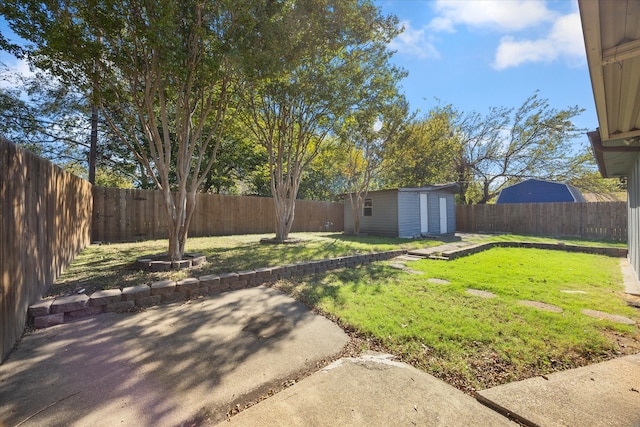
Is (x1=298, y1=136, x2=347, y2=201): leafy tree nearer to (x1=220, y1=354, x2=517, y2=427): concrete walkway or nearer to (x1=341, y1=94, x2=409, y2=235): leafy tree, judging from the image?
(x1=341, y1=94, x2=409, y2=235): leafy tree

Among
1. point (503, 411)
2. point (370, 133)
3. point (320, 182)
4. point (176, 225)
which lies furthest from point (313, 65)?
point (320, 182)

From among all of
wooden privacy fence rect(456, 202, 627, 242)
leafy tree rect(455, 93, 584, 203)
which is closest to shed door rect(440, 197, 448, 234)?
wooden privacy fence rect(456, 202, 627, 242)

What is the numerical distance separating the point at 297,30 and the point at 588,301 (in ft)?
22.9

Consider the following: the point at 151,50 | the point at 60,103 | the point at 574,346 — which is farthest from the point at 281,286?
the point at 60,103

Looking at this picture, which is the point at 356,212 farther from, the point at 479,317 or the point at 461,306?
the point at 479,317

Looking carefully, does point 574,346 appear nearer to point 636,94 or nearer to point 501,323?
point 501,323

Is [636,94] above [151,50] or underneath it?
underneath

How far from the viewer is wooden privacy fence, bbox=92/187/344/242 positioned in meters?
8.41

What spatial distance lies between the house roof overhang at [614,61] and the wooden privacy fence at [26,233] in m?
4.13

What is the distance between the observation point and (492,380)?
1.92 meters

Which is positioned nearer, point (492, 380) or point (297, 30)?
point (492, 380)

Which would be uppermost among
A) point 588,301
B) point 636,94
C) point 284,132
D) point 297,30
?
point 297,30

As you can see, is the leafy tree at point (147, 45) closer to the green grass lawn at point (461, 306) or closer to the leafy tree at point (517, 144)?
the green grass lawn at point (461, 306)

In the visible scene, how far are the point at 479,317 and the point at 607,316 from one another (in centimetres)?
146
